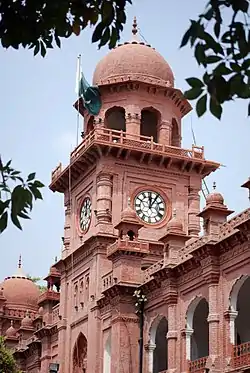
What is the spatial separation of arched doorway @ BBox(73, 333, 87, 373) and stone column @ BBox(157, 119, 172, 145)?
957cm

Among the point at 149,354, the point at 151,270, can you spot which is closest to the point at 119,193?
the point at 151,270

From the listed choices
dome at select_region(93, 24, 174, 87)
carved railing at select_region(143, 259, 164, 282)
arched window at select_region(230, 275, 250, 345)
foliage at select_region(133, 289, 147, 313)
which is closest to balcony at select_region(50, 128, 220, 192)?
dome at select_region(93, 24, 174, 87)

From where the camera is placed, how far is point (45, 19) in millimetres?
7273

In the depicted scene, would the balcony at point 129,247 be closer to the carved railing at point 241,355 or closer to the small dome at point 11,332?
the carved railing at point 241,355

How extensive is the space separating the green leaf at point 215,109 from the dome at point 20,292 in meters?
53.9

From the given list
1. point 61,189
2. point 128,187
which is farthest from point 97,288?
point 61,189

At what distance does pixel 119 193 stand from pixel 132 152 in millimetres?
1906

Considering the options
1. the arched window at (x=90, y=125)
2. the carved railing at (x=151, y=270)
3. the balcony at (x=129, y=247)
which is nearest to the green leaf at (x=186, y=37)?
the carved railing at (x=151, y=270)

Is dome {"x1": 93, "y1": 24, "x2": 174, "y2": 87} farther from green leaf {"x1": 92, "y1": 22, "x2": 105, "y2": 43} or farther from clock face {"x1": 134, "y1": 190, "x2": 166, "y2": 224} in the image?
green leaf {"x1": 92, "y1": 22, "x2": 105, "y2": 43}

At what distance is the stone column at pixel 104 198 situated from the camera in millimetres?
35719

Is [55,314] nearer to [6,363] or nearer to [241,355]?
[6,363]

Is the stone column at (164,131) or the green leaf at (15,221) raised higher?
the stone column at (164,131)

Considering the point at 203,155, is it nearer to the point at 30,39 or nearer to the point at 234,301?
the point at 234,301

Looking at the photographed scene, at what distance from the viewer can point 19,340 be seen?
50688mm
